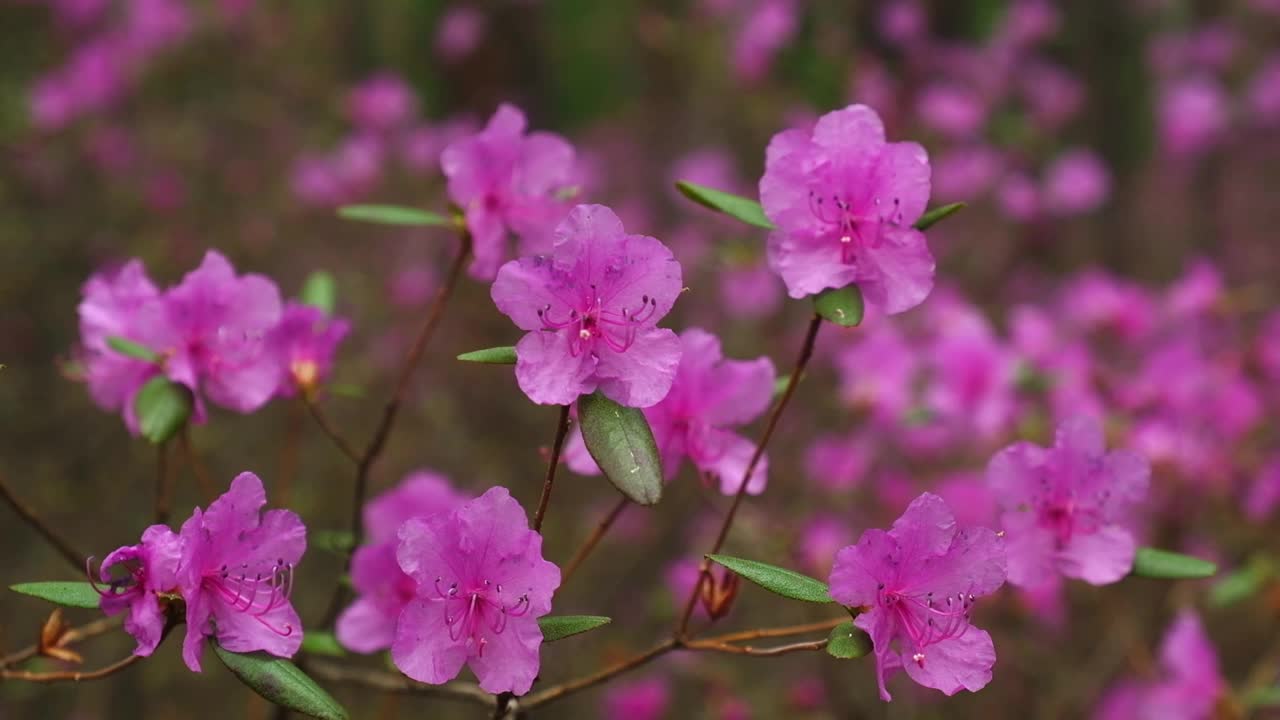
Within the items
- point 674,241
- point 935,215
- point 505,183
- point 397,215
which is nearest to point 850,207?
point 935,215

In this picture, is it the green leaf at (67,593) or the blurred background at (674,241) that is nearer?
the green leaf at (67,593)

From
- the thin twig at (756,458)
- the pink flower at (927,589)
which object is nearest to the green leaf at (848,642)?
the pink flower at (927,589)

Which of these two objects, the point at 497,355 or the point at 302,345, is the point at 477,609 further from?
the point at 302,345

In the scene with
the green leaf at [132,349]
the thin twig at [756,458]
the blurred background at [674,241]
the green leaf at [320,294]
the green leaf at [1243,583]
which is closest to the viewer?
the thin twig at [756,458]

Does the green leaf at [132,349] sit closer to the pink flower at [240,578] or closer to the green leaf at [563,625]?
the pink flower at [240,578]

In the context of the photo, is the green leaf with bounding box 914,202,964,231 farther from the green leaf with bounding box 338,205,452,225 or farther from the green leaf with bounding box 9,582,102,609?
the green leaf with bounding box 9,582,102,609

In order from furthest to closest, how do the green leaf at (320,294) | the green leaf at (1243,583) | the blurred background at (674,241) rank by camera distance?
the blurred background at (674,241) → the green leaf at (1243,583) → the green leaf at (320,294)
